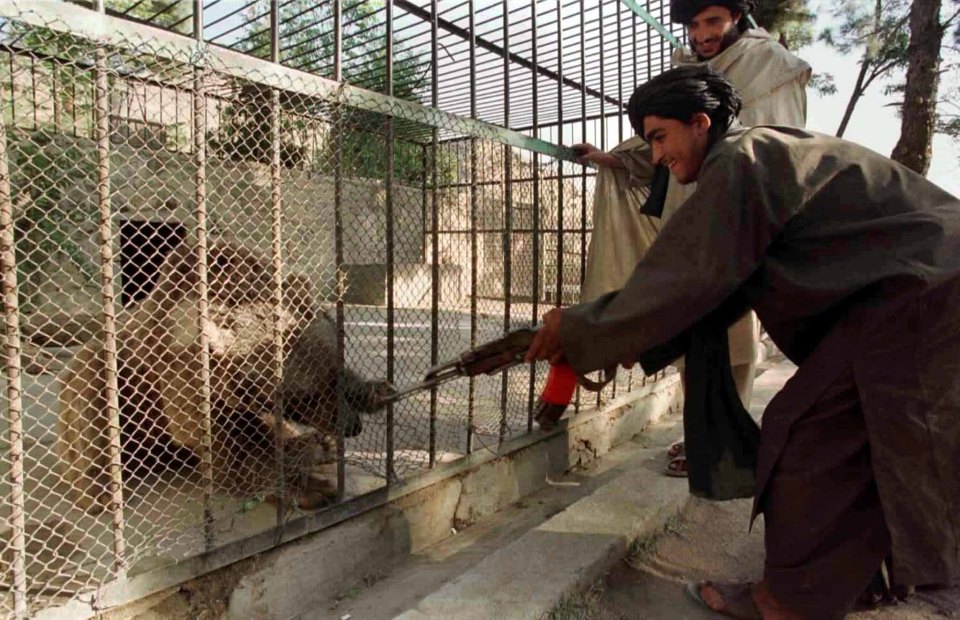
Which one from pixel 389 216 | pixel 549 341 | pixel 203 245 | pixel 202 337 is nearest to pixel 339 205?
pixel 389 216

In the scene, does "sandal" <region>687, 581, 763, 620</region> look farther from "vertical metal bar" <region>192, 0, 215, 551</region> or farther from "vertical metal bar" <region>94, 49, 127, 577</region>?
"vertical metal bar" <region>94, 49, 127, 577</region>

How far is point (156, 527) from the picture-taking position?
228cm

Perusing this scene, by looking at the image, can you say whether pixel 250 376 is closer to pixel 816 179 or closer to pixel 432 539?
pixel 432 539

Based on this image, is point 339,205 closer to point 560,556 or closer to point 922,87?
point 560,556

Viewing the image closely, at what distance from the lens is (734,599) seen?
195cm

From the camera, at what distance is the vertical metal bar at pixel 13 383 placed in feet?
5.23

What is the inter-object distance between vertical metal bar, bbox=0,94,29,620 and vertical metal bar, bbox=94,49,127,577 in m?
0.21

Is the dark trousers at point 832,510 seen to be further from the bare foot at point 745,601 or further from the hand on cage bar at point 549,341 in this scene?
the hand on cage bar at point 549,341

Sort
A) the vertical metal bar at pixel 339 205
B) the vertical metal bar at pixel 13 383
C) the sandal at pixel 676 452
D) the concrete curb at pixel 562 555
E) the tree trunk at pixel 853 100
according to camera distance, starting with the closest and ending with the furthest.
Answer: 1. the vertical metal bar at pixel 13 383
2. the concrete curb at pixel 562 555
3. the vertical metal bar at pixel 339 205
4. the sandal at pixel 676 452
5. the tree trunk at pixel 853 100

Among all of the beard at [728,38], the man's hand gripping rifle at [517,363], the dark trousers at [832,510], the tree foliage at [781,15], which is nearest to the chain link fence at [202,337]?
the man's hand gripping rifle at [517,363]

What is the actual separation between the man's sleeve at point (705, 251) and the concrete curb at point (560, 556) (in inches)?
30.8

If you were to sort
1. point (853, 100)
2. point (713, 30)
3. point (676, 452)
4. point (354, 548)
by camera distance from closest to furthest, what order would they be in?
point (354, 548), point (713, 30), point (676, 452), point (853, 100)

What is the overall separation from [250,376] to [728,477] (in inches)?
73.3

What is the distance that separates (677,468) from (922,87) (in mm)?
8363
